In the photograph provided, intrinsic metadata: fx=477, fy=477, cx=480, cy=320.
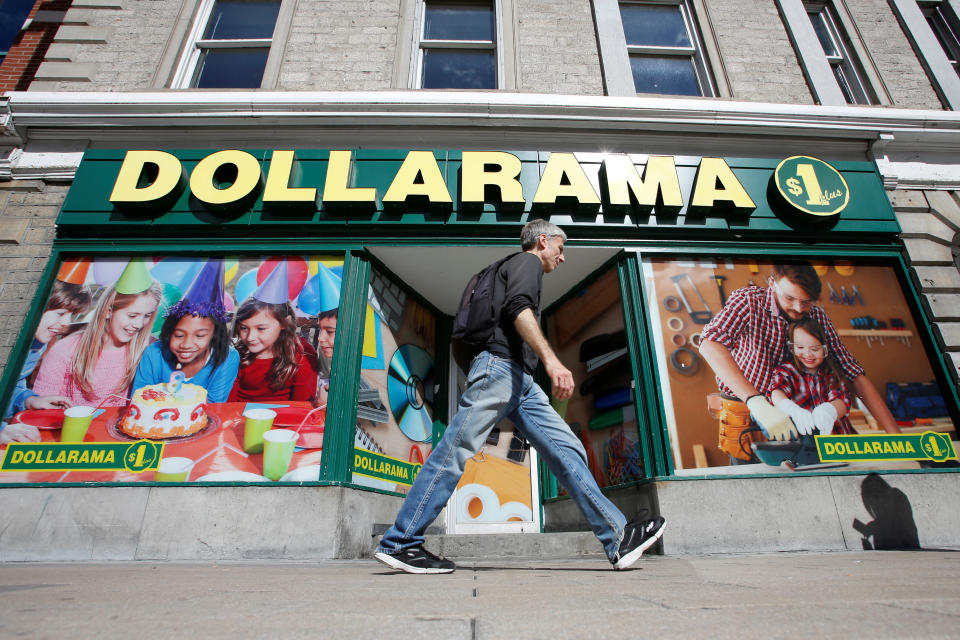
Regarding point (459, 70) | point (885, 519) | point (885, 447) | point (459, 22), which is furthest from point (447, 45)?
point (885, 519)

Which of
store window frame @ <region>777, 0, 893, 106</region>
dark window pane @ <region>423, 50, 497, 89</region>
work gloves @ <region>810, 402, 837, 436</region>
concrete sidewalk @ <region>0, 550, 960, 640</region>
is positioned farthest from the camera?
dark window pane @ <region>423, 50, 497, 89</region>

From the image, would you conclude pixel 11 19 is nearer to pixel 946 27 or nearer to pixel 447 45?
pixel 447 45

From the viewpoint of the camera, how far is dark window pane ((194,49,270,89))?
667 cm

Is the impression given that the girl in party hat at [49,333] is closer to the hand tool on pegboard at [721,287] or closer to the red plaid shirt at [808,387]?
the hand tool on pegboard at [721,287]

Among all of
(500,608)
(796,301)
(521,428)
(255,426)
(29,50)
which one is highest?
(29,50)

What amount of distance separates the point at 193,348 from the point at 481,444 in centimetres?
364

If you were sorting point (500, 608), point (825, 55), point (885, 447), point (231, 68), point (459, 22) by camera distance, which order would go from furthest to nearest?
point (459, 22)
point (825, 55)
point (231, 68)
point (885, 447)
point (500, 608)

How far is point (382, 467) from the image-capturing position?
498 cm

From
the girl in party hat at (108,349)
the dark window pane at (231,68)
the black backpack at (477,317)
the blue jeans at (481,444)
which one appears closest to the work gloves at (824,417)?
the blue jeans at (481,444)

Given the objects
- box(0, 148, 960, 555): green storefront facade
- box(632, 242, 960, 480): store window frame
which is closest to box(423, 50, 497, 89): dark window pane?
box(0, 148, 960, 555): green storefront facade

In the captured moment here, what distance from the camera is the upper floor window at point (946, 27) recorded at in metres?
7.79

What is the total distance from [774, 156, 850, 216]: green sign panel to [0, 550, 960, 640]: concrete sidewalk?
4.64 metres

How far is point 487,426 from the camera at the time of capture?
2.68m

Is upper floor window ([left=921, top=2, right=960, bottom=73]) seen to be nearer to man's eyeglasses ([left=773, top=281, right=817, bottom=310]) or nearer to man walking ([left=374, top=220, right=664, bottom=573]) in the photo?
man's eyeglasses ([left=773, top=281, right=817, bottom=310])
